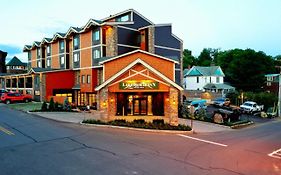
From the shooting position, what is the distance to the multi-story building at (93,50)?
37.9 metres

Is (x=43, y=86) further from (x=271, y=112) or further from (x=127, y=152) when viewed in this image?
(x=271, y=112)

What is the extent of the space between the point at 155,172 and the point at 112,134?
8.81 metres

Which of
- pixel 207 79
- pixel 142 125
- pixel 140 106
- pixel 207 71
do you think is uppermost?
pixel 207 71

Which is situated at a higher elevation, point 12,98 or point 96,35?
point 96,35

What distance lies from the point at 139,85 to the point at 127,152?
9820 millimetres

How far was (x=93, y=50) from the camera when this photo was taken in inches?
1540

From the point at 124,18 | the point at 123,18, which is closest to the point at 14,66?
the point at 123,18

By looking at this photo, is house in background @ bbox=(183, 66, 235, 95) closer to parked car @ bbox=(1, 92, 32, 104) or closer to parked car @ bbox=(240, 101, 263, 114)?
parked car @ bbox=(240, 101, 263, 114)

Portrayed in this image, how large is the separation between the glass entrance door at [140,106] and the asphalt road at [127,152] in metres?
5.14

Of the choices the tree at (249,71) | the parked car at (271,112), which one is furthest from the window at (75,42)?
the tree at (249,71)

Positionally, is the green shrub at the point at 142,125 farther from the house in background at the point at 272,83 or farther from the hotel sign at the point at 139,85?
the house in background at the point at 272,83

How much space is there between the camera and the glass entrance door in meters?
26.2

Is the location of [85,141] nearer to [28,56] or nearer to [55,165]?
[55,165]

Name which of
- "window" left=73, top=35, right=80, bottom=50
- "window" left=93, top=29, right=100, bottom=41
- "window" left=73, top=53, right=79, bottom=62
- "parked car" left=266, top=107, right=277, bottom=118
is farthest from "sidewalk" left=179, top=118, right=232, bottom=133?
"window" left=73, top=35, right=80, bottom=50
